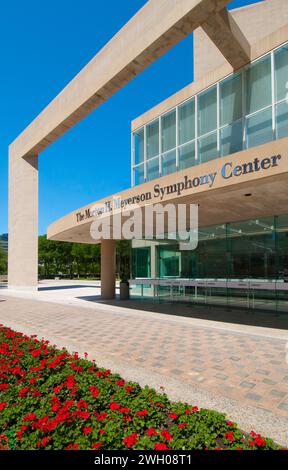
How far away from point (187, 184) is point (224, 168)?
1410 millimetres

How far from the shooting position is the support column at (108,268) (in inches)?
795

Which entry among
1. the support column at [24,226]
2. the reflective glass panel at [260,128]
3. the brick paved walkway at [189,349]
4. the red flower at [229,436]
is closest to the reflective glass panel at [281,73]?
the reflective glass panel at [260,128]

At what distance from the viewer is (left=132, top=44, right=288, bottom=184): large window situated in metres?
11.9

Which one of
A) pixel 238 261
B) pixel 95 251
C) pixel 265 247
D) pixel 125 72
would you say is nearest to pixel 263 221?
pixel 265 247

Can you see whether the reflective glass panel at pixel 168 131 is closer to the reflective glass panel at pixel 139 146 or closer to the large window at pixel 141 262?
the reflective glass panel at pixel 139 146

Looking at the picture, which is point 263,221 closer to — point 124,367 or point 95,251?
point 124,367

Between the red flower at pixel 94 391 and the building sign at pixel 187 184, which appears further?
the building sign at pixel 187 184

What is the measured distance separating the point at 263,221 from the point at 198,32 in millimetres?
12698

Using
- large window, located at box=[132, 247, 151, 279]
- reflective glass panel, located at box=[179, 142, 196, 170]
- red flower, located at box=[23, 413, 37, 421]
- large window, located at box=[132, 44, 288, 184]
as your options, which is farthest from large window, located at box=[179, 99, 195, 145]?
red flower, located at box=[23, 413, 37, 421]

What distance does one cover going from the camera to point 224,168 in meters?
8.92

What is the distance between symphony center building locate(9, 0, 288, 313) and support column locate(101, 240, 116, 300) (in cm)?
7

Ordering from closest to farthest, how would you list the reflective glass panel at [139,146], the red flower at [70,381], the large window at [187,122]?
the red flower at [70,381], the large window at [187,122], the reflective glass panel at [139,146]

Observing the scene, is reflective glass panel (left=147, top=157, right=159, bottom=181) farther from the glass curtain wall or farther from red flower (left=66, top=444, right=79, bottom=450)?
red flower (left=66, top=444, right=79, bottom=450)

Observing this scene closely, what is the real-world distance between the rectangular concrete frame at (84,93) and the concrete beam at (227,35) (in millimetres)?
446
